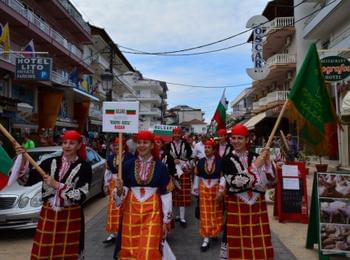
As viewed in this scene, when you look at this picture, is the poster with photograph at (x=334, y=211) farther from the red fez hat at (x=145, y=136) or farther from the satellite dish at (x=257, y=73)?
the satellite dish at (x=257, y=73)

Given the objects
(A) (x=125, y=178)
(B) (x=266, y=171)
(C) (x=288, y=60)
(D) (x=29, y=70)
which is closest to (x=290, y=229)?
(B) (x=266, y=171)

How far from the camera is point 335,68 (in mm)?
13055

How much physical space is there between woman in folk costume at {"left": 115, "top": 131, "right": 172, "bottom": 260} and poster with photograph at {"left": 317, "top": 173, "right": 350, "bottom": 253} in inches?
100.0

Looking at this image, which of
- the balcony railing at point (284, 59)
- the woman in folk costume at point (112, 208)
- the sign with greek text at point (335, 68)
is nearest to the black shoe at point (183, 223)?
the woman in folk costume at point (112, 208)

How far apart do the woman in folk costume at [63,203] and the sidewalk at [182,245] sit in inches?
94.8

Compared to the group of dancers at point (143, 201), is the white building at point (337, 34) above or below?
above

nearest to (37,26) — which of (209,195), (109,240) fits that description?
(109,240)

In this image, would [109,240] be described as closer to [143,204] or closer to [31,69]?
[143,204]

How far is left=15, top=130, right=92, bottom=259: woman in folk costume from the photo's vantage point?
4684mm

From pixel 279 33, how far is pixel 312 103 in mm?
30738

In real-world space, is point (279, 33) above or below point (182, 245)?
above

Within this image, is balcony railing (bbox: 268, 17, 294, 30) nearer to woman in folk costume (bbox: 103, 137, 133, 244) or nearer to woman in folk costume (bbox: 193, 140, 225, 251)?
woman in folk costume (bbox: 193, 140, 225, 251)

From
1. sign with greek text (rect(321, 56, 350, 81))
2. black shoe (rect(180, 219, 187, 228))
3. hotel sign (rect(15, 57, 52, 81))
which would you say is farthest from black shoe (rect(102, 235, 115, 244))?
hotel sign (rect(15, 57, 52, 81))

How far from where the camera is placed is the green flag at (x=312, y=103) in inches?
225
